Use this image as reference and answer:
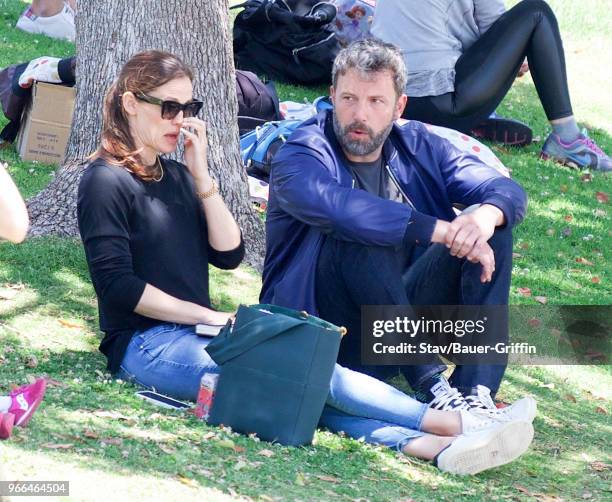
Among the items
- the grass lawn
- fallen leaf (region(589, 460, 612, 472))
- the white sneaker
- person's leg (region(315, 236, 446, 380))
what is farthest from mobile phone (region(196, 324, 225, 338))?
the white sneaker

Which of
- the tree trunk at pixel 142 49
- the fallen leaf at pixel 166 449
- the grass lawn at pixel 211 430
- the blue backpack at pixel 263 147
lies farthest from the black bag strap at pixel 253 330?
the blue backpack at pixel 263 147

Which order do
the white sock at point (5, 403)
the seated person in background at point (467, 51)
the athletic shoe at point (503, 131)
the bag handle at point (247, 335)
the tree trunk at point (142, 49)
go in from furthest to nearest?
1. the athletic shoe at point (503, 131)
2. the seated person in background at point (467, 51)
3. the tree trunk at point (142, 49)
4. the bag handle at point (247, 335)
5. the white sock at point (5, 403)

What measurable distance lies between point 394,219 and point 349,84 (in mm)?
743

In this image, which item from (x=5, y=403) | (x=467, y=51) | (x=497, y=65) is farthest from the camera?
(x=467, y=51)

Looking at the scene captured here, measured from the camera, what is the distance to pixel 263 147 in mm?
7430

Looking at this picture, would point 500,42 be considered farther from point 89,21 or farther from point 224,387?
point 224,387

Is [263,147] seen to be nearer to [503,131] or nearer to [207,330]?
[503,131]

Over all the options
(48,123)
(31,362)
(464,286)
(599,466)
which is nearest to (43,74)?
(48,123)

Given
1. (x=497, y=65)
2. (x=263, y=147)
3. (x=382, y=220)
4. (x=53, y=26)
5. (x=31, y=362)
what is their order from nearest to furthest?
(x=382, y=220) < (x=31, y=362) < (x=263, y=147) < (x=497, y=65) < (x=53, y=26)

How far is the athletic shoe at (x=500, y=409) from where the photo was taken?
14.2ft

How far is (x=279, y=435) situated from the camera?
4.24 m

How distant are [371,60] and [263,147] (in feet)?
8.02

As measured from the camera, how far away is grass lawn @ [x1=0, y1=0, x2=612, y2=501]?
3.72m

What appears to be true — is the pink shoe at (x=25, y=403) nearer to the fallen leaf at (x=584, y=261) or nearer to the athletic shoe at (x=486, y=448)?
the athletic shoe at (x=486, y=448)
